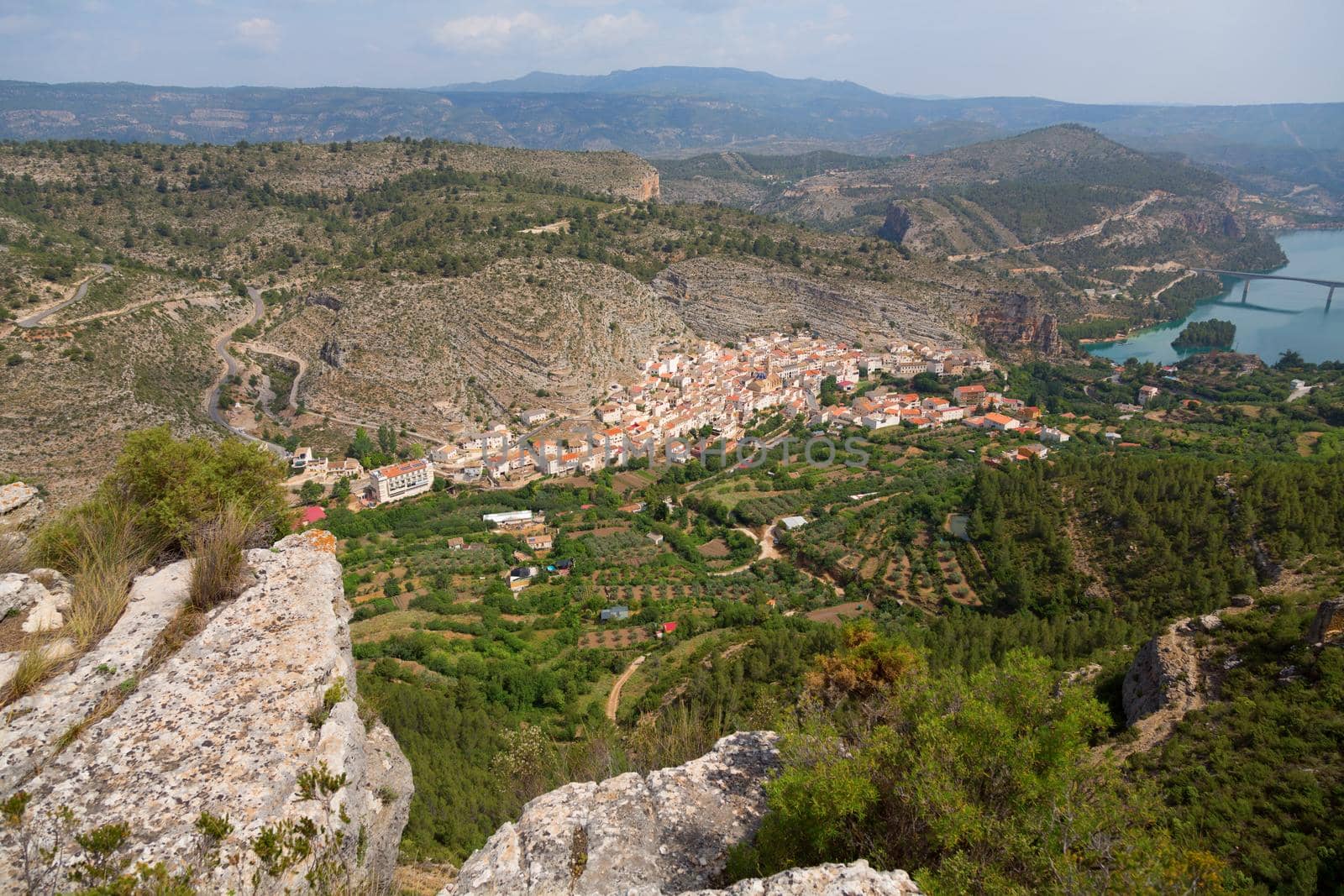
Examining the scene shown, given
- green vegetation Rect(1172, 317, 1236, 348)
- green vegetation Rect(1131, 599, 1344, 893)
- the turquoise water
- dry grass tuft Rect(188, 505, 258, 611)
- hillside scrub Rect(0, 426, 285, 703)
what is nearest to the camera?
hillside scrub Rect(0, 426, 285, 703)

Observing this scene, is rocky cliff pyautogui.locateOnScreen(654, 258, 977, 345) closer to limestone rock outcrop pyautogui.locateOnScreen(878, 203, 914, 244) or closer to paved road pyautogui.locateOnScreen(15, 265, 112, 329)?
paved road pyautogui.locateOnScreen(15, 265, 112, 329)

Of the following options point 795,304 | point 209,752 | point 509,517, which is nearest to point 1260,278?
point 795,304

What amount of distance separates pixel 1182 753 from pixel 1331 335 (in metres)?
103

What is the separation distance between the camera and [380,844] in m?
6.66

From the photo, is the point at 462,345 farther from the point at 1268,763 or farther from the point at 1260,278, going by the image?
the point at 1260,278

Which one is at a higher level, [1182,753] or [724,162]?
[724,162]

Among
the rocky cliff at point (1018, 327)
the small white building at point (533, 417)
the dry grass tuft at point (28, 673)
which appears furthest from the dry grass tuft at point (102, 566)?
the rocky cliff at point (1018, 327)

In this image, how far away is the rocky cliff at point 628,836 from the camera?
20.7 feet

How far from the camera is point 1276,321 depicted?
91.9 metres

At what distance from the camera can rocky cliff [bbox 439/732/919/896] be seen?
630 cm

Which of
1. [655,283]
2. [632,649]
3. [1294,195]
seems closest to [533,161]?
[655,283]

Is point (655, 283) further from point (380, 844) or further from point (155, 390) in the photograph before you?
point (380, 844)

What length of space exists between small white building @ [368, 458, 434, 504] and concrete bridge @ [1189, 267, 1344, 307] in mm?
118497

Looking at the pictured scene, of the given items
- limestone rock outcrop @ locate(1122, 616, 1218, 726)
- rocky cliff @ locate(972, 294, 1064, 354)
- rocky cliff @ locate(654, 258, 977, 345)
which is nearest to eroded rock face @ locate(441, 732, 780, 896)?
limestone rock outcrop @ locate(1122, 616, 1218, 726)
